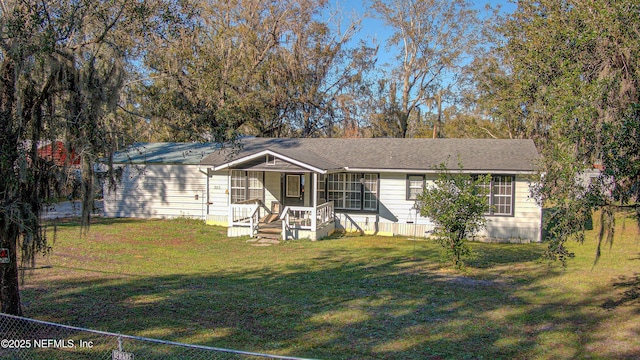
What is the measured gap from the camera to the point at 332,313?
857cm

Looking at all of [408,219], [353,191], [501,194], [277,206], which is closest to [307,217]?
[277,206]

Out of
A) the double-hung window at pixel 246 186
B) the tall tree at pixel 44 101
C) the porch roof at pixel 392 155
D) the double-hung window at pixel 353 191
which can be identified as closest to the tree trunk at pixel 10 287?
the tall tree at pixel 44 101

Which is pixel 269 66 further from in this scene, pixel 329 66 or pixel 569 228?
pixel 569 228

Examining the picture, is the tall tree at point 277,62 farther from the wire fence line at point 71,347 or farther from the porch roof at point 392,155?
the wire fence line at point 71,347

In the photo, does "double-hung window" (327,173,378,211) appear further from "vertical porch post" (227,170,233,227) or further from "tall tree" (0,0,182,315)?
"tall tree" (0,0,182,315)

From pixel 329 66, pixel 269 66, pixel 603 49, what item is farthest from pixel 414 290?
pixel 329 66

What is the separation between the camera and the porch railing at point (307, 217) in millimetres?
16703

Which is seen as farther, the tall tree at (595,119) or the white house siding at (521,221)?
the white house siding at (521,221)

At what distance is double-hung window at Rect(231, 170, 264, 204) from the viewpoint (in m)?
19.3

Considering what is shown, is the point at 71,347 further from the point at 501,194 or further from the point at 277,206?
the point at 501,194

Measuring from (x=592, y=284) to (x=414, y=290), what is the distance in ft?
14.3

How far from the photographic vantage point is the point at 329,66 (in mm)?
33188

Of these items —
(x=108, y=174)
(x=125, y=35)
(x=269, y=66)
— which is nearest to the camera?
(x=108, y=174)

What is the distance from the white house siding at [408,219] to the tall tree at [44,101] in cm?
1227
